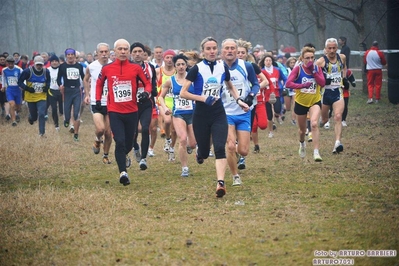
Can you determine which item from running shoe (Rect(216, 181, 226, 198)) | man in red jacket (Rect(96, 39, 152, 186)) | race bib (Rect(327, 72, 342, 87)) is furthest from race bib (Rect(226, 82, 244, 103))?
race bib (Rect(327, 72, 342, 87))

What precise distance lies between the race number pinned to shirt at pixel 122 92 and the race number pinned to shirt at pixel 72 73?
8.58 m

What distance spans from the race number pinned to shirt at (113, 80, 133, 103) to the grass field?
1.44 metres

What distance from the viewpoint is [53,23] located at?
94.1 metres

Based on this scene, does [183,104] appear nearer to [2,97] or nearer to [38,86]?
[38,86]

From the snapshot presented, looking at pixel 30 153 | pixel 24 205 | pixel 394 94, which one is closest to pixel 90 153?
pixel 30 153

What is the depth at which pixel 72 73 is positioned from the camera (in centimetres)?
1930

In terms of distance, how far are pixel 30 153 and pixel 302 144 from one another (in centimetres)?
603

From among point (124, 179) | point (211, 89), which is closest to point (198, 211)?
point (211, 89)

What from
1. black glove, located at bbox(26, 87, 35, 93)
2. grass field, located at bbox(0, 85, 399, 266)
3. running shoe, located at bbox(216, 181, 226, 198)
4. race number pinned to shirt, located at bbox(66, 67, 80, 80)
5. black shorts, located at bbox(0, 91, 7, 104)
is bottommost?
grass field, located at bbox(0, 85, 399, 266)

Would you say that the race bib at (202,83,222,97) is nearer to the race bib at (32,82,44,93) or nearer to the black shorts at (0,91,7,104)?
the race bib at (32,82,44,93)

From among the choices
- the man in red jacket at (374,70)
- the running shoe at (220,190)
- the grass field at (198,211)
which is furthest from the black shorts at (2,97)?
the running shoe at (220,190)

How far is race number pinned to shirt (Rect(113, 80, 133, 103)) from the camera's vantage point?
35.9 feet

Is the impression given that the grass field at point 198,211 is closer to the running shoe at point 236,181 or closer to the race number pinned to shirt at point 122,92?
the running shoe at point 236,181

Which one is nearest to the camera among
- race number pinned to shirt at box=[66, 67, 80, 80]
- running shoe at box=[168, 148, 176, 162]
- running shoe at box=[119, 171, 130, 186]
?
running shoe at box=[119, 171, 130, 186]
